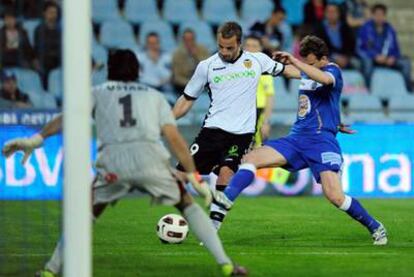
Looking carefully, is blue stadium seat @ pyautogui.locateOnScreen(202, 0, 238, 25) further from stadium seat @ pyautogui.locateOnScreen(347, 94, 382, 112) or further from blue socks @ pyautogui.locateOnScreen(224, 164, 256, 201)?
blue socks @ pyautogui.locateOnScreen(224, 164, 256, 201)

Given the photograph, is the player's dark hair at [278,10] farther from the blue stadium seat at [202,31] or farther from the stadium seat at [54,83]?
the stadium seat at [54,83]

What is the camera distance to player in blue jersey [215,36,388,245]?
36.3ft

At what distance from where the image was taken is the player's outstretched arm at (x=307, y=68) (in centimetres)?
1024

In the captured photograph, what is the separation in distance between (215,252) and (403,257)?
2330 mm

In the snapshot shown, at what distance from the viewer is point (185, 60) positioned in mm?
20031

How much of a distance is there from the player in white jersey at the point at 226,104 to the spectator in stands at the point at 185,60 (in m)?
8.28

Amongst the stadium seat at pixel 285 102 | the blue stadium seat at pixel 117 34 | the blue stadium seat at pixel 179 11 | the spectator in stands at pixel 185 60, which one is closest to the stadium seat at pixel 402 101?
the stadium seat at pixel 285 102

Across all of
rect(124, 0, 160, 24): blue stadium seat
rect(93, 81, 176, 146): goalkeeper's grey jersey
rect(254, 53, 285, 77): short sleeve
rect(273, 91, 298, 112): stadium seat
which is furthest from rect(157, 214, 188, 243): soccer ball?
rect(124, 0, 160, 24): blue stadium seat

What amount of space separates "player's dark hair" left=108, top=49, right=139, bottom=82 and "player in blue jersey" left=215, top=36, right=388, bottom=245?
2707mm

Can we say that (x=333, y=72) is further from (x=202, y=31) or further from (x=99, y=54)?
(x=202, y=31)

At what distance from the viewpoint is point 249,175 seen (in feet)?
36.1

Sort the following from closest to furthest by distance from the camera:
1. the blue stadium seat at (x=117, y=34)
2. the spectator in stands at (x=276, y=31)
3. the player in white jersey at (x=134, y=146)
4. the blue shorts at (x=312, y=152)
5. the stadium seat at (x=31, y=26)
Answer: the player in white jersey at (x=134, y=146) < the blue shorts at (x=312, y=152) < the stadium seat at (x=31, y=26) < the spectator in stands at (x=276, y=31) < the blue stadium seat at (x=117, y=34)

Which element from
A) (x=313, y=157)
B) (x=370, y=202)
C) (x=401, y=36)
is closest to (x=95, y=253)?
(x=313, y=157)

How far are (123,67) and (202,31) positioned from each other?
43.8 ft
